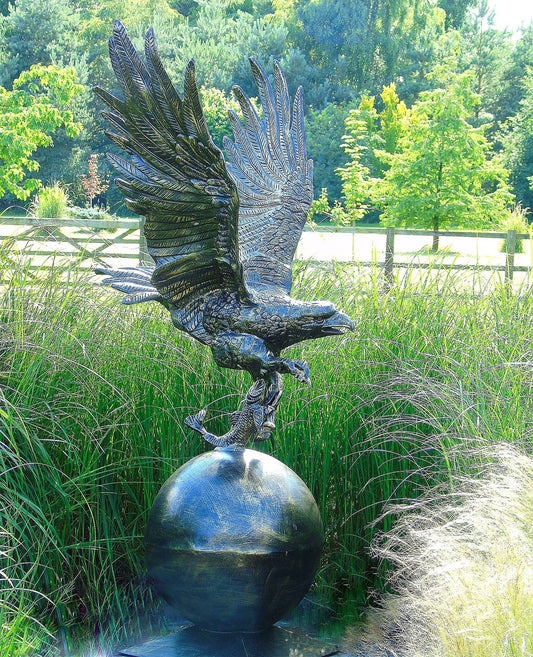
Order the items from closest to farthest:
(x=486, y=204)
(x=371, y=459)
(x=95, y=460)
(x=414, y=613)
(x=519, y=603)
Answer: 1. (x=519, y=603)
2. (x=414, y=613)
3. (x=95, y=460)
4. (x=371, y=459)
5. (x=486, y=204)

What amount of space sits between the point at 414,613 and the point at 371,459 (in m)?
1.21

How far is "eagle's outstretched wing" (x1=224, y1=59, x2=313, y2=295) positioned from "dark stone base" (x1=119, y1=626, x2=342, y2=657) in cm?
169

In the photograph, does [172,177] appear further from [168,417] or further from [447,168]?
[447,168]

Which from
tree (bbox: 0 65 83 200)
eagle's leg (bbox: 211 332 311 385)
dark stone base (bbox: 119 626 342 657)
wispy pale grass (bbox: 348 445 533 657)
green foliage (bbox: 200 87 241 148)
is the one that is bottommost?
dark stone base (bbox: 119 626 342 657)

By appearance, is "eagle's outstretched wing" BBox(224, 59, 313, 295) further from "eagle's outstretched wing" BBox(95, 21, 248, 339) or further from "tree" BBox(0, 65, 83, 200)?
"tree" BBox(0, 65, 83, 200)

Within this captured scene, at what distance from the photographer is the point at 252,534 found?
10.4 feet

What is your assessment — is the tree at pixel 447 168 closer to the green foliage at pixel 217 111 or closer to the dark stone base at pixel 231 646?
the green foliage at pixel 217 111

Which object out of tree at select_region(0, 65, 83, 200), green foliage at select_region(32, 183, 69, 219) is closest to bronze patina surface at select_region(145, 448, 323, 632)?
tree at select_region(0, 65, 83, 200)

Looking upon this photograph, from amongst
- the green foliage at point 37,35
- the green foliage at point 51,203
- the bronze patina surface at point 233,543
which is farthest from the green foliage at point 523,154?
the bronze patina surface at point 233,543

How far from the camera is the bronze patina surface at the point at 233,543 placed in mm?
3156

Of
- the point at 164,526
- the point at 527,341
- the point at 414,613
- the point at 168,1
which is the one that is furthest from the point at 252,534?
the point at 168,1

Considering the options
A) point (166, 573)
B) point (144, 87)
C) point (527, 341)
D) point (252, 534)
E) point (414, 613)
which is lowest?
point (414, 613)

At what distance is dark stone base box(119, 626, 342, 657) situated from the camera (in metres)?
3.19

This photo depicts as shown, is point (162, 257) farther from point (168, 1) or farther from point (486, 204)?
point (168, 1)
